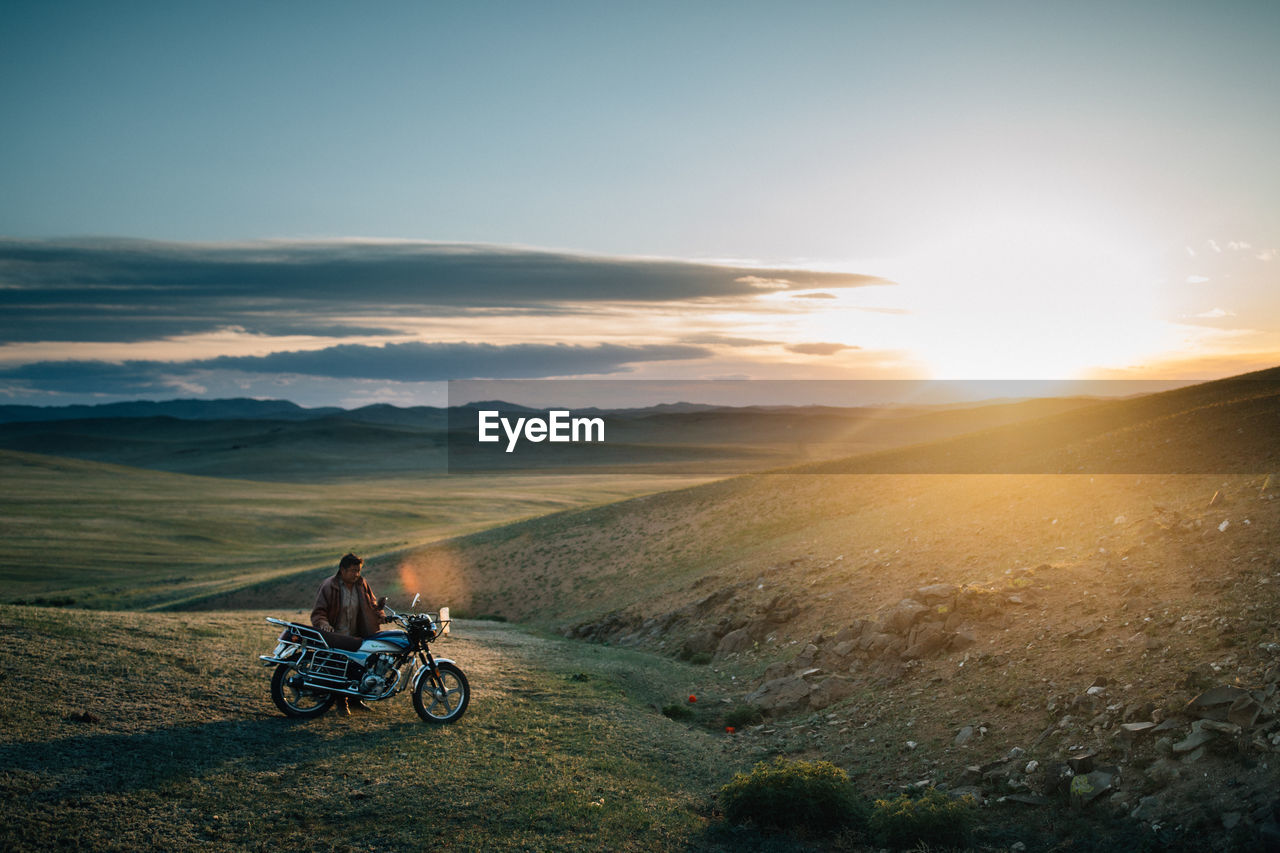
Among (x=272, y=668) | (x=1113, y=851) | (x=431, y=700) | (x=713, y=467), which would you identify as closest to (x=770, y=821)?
(x=1113, y=851)

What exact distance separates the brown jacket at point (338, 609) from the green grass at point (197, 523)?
31.1 meters

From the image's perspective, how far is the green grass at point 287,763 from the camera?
8289 mm

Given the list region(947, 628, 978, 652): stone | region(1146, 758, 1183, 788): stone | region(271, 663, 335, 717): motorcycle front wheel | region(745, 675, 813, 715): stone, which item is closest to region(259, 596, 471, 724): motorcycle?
region(271, 663, 335, 717): motorcycle front wheel

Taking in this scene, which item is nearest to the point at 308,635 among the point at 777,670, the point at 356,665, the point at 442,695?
the point at 356,665

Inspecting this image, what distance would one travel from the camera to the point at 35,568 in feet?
151

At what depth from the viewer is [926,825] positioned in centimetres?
959

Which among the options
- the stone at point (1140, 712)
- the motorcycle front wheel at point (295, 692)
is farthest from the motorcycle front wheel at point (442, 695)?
the stone at point (1140, 712)

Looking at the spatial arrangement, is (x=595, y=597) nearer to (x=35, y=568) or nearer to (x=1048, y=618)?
(x=1048, y=618)

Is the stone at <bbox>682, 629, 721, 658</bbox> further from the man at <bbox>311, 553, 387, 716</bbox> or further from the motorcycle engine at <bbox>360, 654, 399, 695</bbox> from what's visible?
the man at <bbox>311, 553, 387, 716</bbox>

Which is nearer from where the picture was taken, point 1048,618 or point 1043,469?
point 1048,618

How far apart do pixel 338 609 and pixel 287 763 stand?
2.34 m

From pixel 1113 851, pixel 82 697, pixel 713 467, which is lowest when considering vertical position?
pixel 713 467

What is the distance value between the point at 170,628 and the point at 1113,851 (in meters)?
17.3

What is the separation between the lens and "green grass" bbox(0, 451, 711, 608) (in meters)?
43.8
